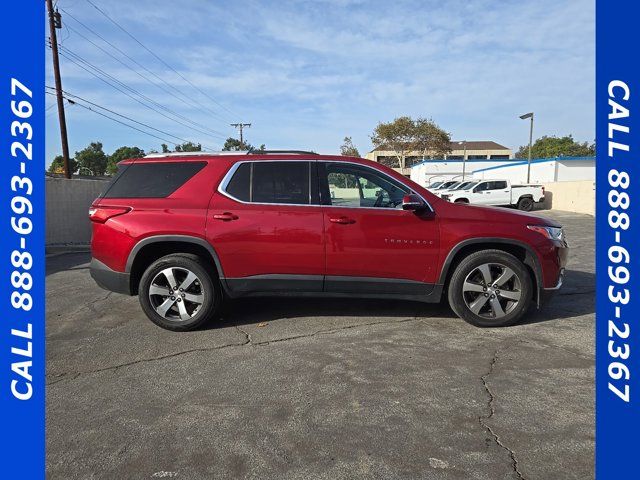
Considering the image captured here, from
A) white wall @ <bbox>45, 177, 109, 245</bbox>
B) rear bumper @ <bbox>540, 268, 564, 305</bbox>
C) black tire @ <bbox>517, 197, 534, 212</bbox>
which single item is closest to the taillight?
rear bumper @ <bbox>540, 268, 564, 305</bbox>

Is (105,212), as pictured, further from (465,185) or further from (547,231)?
(465,185)

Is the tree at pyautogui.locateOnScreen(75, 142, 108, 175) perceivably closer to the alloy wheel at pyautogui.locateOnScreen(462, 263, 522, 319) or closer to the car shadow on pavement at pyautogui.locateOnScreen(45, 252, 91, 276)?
the car shadow on pavement at pyautogui.locateOnScreen(45, 252, 91, 276)

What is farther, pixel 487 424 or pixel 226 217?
pixel 226 217

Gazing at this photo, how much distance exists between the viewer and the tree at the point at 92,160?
89.2 m

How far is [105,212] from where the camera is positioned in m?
4.55

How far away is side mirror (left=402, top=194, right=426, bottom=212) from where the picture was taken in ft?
14.0

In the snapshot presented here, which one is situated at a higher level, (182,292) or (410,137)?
(410,137)

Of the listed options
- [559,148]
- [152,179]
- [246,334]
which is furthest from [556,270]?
[559,148]

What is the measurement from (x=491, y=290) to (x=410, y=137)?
50674mm

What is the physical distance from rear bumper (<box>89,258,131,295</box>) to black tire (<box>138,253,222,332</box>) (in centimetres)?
18

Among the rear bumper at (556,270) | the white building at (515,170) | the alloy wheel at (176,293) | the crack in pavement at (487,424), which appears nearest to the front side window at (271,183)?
the alloy wheel at (176,293)
